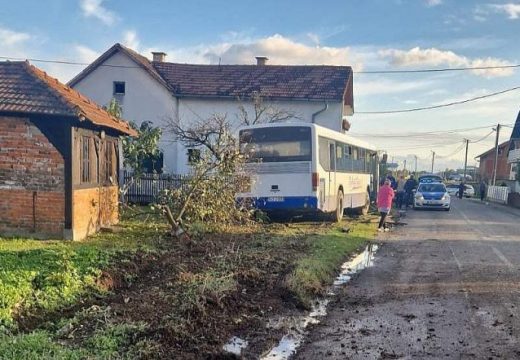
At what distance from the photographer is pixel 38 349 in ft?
15.5

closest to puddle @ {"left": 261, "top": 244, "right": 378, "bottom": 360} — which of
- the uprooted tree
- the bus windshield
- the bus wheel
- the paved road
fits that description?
the paved road

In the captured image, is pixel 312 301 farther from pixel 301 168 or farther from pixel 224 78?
pixel 224 78

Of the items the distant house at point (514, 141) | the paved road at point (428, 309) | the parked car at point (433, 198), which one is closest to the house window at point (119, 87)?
the parked car at point (433, 198)

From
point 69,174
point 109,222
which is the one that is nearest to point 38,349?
point 69,174

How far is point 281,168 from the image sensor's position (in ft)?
52.6

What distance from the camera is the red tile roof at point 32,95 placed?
36.5 feet

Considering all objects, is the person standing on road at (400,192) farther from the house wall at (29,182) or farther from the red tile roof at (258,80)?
the house wall at (29,182)

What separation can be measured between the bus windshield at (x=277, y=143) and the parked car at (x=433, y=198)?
1389 cm

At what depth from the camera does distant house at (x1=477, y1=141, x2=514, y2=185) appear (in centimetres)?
6252

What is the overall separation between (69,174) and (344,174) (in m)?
10.8

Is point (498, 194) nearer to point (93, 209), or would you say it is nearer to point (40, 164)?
point (93, 209)

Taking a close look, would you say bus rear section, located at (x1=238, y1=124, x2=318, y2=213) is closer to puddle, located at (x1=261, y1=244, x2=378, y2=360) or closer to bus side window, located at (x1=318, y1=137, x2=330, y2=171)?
bus side window, located at (x1=318, y1=137, x2=330, y2=171)

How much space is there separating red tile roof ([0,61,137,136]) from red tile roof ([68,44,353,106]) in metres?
16.8

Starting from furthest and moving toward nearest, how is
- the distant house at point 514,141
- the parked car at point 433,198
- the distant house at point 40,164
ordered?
the distant house at point 514,141, the parked car at point 433,198, the distant house at point 40,164
